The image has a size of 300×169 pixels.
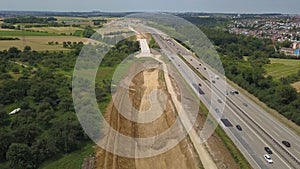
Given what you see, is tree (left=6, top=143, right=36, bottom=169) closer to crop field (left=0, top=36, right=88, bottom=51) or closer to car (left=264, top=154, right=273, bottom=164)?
car (left=264, top=154, right=273, bottom=164)

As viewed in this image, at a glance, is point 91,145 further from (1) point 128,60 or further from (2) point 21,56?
(2) point 21,56

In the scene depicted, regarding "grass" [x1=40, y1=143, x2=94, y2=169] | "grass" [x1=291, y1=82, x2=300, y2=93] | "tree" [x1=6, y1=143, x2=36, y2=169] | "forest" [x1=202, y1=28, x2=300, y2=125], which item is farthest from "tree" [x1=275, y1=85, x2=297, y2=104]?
"tree" [x1=6, y1=143, x2=36, y2=169]

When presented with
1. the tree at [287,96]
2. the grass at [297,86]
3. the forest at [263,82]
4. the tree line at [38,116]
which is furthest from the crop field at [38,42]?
the tree at [287,96]

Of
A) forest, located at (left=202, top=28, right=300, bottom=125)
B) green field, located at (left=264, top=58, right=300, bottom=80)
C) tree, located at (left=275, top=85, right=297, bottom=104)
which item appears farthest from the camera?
green field, located at (left=264, top=58, right=300, bottom=80)

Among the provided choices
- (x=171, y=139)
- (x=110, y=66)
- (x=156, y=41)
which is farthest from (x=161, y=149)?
(x=156, y=41)

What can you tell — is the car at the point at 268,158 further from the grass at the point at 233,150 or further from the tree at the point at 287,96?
the tree at the point at 287,96

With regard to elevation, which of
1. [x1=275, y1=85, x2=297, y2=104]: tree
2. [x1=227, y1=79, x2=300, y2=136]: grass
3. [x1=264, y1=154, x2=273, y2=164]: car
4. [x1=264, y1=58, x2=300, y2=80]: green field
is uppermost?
[x1=275, y1=85, x2=297, y2=104]: tree
